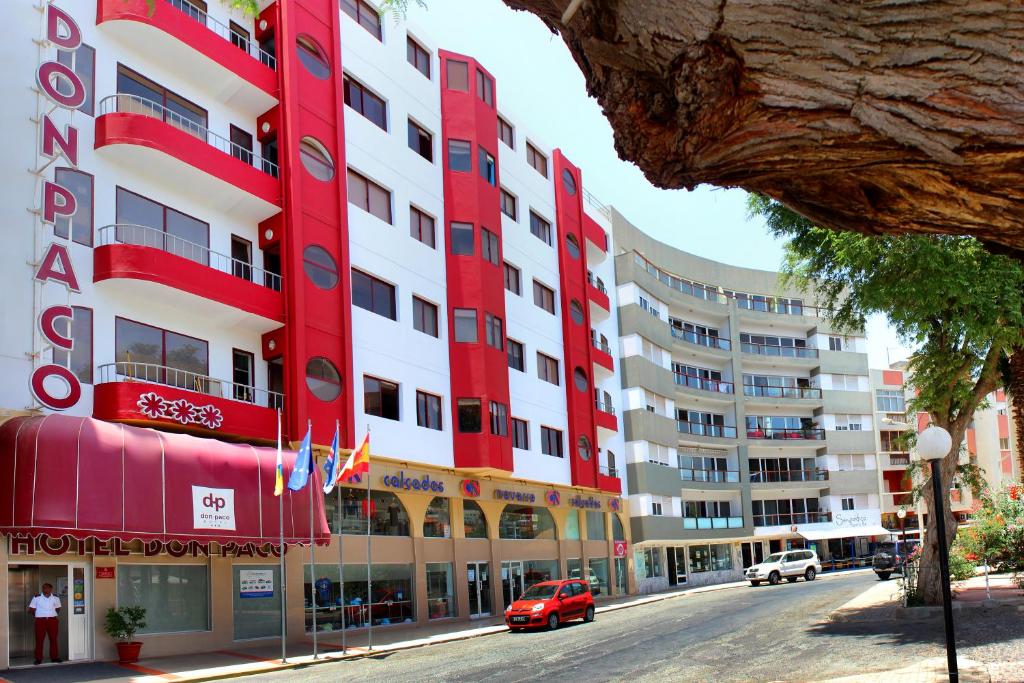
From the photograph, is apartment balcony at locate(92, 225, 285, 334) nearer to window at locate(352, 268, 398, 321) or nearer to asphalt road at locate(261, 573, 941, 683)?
window at locate(352, 268, 398, 321)

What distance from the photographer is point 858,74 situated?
3777 millimetres

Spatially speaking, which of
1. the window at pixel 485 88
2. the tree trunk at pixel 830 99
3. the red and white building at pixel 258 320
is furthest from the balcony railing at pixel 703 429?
the tree trunk at pixel 830 99

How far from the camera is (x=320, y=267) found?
28922 millimetres

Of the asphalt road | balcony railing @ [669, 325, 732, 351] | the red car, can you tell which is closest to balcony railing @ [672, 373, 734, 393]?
balcony railing @ [669, 325, 732, 351]

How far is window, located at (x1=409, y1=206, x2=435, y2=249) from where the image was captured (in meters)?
34.3

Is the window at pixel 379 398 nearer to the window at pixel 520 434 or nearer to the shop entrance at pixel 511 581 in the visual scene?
the window at pixel 520 434

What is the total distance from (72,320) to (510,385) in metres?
19.9

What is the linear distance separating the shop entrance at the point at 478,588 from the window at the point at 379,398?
25.2ft

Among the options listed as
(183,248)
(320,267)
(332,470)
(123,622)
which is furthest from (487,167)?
(123,622)

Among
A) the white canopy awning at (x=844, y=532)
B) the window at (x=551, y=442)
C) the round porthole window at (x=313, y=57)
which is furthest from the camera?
the white canopy awning at (x=844, y=532)

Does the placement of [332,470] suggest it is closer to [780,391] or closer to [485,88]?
[485,88]

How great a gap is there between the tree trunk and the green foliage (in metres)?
20.0

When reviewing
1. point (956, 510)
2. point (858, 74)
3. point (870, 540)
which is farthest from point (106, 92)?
point (956, 510)

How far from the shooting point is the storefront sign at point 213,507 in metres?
21.9
